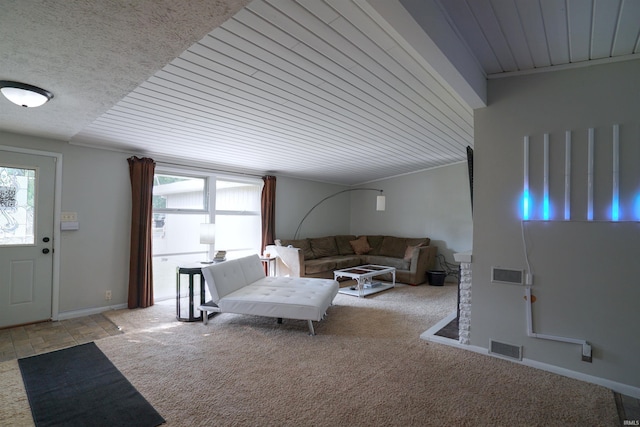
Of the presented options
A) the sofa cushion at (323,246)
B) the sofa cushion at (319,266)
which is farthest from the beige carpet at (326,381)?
the sofa cushion at (323,246)

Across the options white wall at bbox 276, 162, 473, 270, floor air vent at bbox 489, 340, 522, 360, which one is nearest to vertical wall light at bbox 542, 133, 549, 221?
floor air vent at bbox 489, 340, 522, 360

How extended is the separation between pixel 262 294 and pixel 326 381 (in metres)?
1.49

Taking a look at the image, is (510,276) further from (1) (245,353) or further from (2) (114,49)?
(2) (114,49)

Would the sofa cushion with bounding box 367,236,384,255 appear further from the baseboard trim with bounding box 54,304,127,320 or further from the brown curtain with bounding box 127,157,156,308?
the baseboard trim with bounding box 54,304,127,320

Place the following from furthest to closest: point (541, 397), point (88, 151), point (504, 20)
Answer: point (88, 151) < point (541, 397) < point (504, 20)

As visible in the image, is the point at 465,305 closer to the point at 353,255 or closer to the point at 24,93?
the point at 24,93

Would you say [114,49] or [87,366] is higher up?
[114,49]

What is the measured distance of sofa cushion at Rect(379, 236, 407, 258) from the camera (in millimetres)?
6953

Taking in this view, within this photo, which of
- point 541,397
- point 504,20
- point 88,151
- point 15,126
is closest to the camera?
point 504,20

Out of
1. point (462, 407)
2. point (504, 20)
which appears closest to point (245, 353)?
point (462, 407)

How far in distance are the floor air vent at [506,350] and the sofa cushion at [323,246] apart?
4.15 m

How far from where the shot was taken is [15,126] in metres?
3.20

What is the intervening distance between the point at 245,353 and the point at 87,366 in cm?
132

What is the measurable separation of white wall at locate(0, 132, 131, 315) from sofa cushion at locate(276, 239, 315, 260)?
282 centimetres
